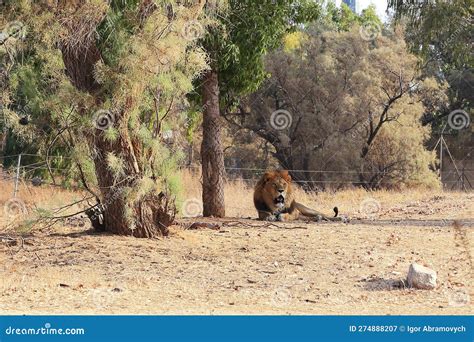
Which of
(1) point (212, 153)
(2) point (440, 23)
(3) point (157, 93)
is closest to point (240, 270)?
(3) point (157, 93)

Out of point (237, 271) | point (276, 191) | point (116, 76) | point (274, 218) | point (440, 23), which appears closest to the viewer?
point (237, 271)

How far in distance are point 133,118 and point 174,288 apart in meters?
3.09

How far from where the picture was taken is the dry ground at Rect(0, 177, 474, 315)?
795 centimetres

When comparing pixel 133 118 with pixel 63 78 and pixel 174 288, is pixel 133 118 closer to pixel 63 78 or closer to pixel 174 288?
pixel 63 78

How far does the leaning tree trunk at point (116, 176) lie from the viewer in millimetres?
10883

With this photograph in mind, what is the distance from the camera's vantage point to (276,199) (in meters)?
14.8

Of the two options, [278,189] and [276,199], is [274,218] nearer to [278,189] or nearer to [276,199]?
[276,199]

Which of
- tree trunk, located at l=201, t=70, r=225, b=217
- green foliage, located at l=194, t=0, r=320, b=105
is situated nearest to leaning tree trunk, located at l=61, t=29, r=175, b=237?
green foliage, located at l=194, t=0, r=320, b=105

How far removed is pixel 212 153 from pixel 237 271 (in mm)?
5858

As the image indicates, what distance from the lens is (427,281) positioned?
868 cm

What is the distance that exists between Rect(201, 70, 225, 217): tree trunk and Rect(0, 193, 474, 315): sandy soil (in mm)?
1968

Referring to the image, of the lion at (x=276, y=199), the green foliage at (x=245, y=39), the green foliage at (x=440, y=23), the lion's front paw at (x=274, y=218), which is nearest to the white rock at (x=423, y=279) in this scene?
the lion at (x=276, y=199)

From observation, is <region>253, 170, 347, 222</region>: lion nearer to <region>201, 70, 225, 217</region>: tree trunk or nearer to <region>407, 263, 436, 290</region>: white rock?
<region>201, 70, 225, 217</region>: tree trunk

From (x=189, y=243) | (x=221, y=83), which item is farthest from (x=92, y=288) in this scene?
(x=221, y=83)
